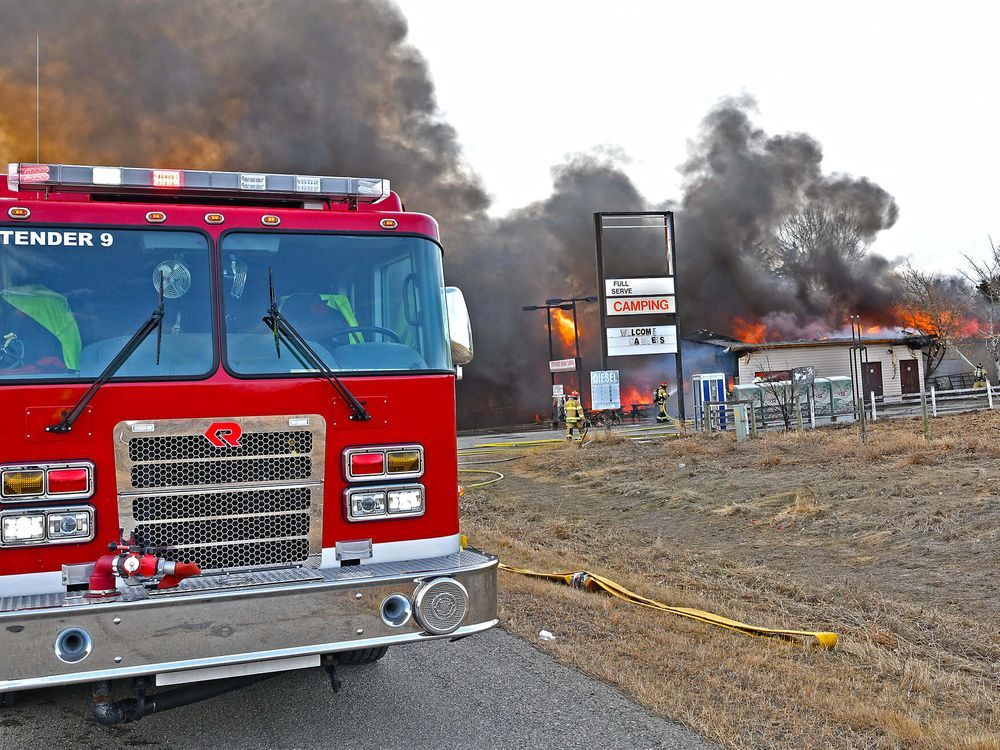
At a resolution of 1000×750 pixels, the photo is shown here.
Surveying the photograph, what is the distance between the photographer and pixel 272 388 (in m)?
3.84

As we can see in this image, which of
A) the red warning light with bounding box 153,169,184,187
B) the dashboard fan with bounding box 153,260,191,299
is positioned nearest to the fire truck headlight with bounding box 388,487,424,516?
the dashboard fan with bounding box 153,260,191,299

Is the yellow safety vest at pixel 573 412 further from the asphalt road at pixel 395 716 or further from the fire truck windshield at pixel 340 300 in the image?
the fire truck windshield at pixel 340 300

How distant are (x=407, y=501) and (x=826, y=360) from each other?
123 ft

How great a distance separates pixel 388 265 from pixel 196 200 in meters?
0.95

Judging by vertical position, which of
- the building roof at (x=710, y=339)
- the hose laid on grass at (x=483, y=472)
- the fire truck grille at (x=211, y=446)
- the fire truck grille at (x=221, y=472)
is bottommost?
the hose laid on grass at (x=483, y=472)

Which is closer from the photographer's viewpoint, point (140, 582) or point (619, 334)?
point (140, 582)

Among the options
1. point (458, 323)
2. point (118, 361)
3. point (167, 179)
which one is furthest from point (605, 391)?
point (118, 361)

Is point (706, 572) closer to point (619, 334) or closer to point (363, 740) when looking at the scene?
point (363, 740)

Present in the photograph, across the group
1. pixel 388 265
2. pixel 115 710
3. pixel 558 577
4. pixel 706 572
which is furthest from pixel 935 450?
pixel 115 710

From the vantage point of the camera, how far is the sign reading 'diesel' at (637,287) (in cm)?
2952

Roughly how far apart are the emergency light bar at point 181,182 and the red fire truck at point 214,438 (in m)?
0.01

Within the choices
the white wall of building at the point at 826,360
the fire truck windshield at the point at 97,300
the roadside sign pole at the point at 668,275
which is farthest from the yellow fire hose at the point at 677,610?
the white wall of building at the point at 826,360

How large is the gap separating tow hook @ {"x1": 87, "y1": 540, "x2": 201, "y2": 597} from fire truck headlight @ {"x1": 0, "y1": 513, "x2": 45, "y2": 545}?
0.84 ft

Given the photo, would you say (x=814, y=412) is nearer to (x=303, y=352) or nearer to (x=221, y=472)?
(x=303, y=352)
